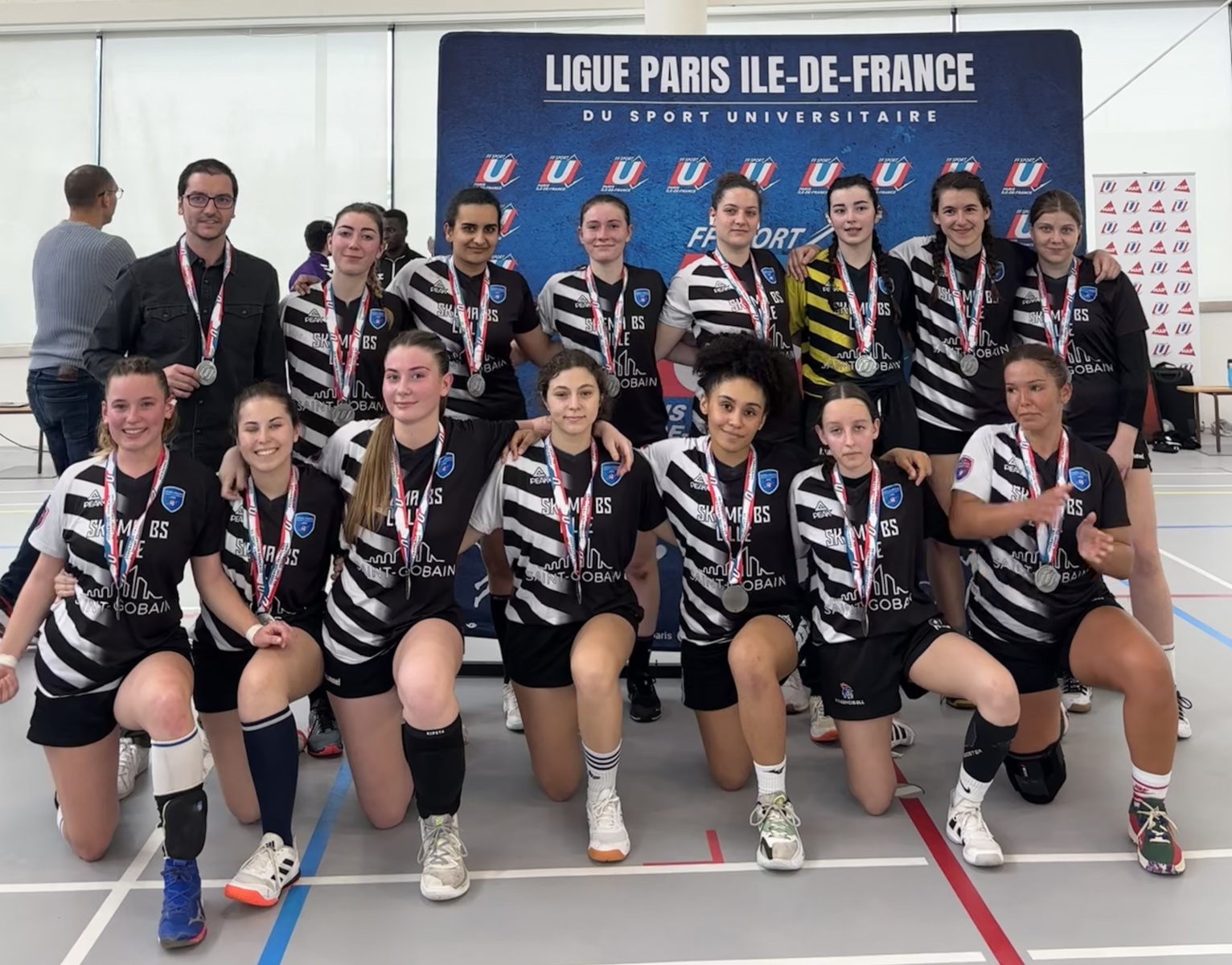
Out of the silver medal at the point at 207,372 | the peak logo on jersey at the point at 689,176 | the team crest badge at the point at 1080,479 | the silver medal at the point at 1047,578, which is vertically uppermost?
the peak logo on jersey at the point at 689,176

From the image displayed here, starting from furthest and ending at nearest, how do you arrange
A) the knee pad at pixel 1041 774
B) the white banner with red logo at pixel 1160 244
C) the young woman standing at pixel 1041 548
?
1. the white banner with red logo at pixel 1160 244
2. the knee pad at pixel 1041 774
3. the young woman standing at pixel 1041 548

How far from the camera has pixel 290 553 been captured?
314cm

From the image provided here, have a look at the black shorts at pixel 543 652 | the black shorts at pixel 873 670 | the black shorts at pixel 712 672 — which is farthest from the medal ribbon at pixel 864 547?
the black shorts at pixel 543 652

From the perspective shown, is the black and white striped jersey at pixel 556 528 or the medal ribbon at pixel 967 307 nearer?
the black and white striped jersey at pixel 556 528

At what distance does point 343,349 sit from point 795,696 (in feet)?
7.21

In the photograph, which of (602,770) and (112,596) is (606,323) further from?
(112,596)

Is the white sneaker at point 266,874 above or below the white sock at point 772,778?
below

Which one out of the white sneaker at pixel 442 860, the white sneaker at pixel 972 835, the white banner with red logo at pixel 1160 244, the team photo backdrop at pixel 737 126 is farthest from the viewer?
the white banner with red logo at pixel 1160 244

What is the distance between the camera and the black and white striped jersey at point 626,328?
13.0 feet

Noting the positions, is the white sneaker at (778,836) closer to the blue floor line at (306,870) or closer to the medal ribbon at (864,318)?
the blue floor line at (306,870)

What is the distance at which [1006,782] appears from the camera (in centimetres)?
346

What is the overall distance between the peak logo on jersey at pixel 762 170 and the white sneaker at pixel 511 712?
249cm

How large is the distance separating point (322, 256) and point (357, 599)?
3278mm

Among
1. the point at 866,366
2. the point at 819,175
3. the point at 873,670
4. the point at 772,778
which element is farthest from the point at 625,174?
the point at 772,778
